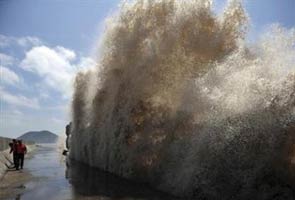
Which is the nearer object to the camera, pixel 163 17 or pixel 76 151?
pixel 163 17

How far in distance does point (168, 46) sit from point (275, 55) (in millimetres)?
4503

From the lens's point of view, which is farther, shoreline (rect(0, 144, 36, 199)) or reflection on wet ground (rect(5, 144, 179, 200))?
shoreline (rect(0, 144, 36, 199))

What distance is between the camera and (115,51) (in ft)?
80.2

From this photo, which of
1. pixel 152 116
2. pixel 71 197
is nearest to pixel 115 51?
pixel 152 116

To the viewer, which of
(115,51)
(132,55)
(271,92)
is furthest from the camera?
(115,51)

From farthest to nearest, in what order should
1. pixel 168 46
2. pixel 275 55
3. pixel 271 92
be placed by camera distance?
pixel 168 46, pixel 275 55, pixel 271 92

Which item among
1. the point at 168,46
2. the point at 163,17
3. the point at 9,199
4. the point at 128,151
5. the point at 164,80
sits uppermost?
the point at 163,17

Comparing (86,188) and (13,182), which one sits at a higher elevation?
(13,182)

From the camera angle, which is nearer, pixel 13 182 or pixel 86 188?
pixel 86 188

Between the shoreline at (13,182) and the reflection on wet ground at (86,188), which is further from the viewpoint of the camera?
the shoreline at (13,182)

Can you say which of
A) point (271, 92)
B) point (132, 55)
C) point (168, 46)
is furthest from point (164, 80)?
point (271, 92)

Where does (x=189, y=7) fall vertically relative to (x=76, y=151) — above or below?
above

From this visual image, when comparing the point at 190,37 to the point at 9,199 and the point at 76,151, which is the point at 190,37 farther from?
the point at 76,151

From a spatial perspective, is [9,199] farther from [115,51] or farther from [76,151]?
[76,151]
